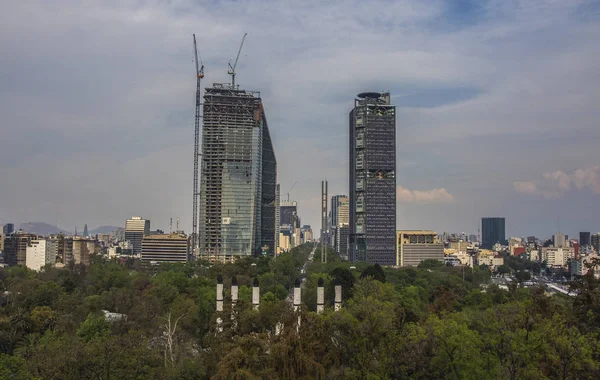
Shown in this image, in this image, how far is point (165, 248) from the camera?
163500 millimetres

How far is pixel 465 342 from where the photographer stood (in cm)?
2988

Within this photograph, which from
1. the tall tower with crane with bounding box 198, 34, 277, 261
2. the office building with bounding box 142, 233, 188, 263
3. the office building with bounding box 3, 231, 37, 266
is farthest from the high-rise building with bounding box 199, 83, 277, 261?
the office building with bounding box 3, 231, 37, 266

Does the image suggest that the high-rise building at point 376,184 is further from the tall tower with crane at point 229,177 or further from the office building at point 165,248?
the office building at point 165,248

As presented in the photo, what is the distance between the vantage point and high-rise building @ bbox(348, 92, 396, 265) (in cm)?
15088

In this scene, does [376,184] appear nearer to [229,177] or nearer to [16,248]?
[229,177]

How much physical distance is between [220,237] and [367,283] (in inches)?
3562

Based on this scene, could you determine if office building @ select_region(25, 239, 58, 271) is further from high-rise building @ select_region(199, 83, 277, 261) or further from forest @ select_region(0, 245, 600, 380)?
forest @ select_region(0, 245, 600, 380)

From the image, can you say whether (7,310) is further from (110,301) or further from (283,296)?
(283,296)

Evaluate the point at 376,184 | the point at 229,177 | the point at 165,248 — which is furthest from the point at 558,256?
the point at 165,248

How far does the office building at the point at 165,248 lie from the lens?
534ft

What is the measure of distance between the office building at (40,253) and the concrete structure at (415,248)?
87252 millimetres

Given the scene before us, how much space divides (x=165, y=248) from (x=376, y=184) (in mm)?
60710

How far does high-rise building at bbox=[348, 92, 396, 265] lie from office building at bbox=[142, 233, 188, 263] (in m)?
48.0

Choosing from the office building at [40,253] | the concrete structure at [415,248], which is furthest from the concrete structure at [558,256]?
the office building at [40,253]
